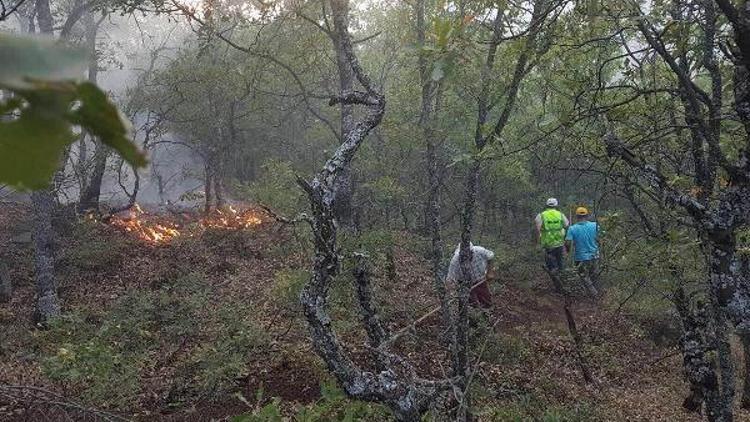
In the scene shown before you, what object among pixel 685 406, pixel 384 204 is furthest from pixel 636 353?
pixel 384 204

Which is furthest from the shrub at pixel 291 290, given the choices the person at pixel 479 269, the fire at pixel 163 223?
the fire at pixel 163 223

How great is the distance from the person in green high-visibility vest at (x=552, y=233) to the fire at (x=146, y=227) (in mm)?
9057

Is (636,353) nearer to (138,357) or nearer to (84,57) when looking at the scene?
(138,357)

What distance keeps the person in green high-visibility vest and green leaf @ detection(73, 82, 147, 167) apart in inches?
450

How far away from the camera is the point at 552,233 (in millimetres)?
11539

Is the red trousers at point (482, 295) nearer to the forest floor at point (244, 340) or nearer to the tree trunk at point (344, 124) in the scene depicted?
the forest floor at point (244, 340)

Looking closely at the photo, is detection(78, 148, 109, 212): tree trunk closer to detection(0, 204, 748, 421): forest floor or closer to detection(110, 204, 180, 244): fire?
detection(110, 204, 180, 244): fire

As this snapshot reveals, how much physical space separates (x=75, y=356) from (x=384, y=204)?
40.0 feet

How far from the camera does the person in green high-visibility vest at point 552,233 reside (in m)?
11.5

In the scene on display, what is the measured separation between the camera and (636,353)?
9391 mm

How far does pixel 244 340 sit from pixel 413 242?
24.4 ft

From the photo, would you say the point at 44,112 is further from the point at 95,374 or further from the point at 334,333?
the point at 95,374

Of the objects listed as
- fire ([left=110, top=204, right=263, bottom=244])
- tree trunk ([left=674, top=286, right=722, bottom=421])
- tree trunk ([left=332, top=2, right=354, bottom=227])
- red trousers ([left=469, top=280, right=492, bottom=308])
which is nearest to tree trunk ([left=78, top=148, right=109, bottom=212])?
fire ([left=110, top=204, right=263, bottom=244])

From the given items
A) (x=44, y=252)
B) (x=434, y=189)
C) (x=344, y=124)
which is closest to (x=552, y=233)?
(x=434, y=189)
